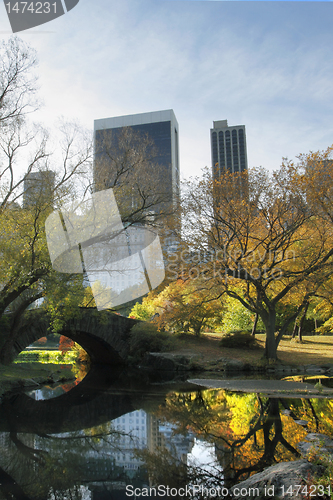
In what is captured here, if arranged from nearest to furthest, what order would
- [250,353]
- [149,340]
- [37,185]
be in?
[37,185] < [250,353] < [149,340]

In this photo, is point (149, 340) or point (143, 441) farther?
point (149, 340)

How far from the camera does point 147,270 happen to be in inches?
753

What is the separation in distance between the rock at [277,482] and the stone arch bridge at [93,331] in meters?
13.8

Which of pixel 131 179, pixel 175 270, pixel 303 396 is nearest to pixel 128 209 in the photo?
pixel 131 179

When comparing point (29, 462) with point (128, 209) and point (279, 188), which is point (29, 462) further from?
point (279, 188)

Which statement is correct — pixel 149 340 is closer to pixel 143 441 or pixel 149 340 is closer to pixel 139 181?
pixel 139 181

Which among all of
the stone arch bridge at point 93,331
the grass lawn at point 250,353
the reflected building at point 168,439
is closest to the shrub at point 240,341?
the grass lawn at point 250,353

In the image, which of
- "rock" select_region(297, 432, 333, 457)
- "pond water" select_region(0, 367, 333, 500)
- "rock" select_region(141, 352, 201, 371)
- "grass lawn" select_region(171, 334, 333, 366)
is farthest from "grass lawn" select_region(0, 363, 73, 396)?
"rock" select_region(297, 432, 333, 457)

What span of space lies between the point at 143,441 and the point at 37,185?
11834 millimetres

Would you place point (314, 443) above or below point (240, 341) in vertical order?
above

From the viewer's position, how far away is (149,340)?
68.6 ft

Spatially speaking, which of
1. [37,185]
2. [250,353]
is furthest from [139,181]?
[250,353]

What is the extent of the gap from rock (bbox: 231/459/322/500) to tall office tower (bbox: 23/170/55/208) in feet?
37.0

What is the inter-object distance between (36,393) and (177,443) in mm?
7754
